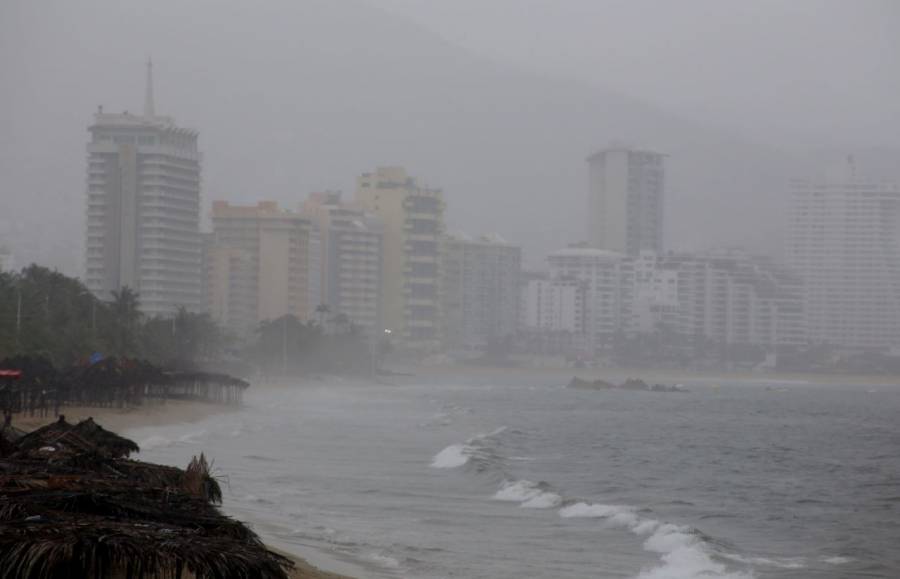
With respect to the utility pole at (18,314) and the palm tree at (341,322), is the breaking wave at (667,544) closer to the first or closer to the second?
the utility pole at (18,314)

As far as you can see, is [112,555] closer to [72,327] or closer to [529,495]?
[529,495]

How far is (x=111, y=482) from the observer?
51.0 ft

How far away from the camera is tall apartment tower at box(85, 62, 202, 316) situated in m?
184

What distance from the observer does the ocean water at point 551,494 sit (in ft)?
81.4

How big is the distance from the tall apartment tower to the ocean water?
110758mm

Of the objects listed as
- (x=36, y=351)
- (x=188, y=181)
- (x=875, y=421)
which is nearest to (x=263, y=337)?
(x=188, y=181)

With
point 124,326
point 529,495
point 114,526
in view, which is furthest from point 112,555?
point 124,326

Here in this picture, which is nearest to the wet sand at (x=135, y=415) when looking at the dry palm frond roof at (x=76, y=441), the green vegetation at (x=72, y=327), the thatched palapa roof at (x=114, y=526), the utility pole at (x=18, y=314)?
the green vegetation at (x=72, y=327)

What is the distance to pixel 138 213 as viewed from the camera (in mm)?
188000

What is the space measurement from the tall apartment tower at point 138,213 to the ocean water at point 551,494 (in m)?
111

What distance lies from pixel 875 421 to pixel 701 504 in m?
58.2

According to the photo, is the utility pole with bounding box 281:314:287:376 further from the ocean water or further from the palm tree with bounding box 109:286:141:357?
the ocean water

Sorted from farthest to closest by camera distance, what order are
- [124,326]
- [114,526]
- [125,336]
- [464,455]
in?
1. [124,326]
2. [125,336]
3. [464,455]
4. [114,526]

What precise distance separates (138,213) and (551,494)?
159 metres
